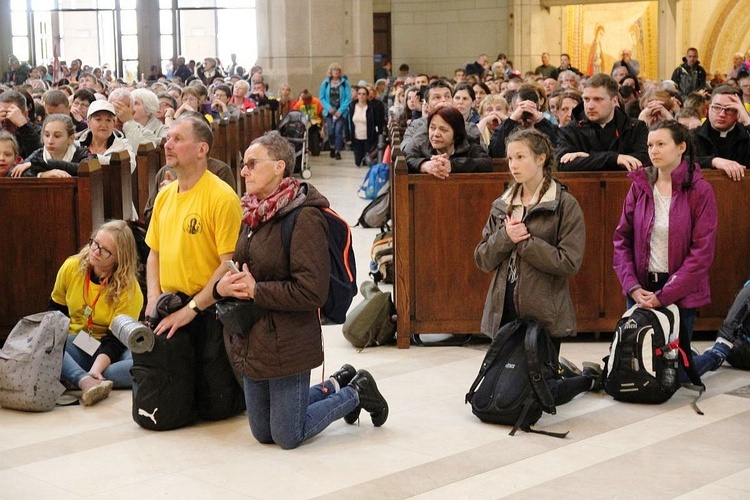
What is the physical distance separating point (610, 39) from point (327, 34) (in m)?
9.50

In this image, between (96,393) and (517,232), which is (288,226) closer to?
(517,232)

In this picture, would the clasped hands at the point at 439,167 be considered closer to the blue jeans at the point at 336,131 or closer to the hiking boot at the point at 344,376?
the hiking boot at the point at 344,376

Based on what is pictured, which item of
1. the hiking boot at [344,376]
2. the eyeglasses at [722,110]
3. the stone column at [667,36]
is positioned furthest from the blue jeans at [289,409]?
the stone column at [667,36]

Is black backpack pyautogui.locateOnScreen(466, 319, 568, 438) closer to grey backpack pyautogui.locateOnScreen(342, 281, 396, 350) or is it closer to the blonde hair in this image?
grey backpack pyautogui.locateOnScreen(342, 281, 396, 350)

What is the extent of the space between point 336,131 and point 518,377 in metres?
18.7

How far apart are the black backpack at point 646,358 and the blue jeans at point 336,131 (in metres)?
18.0

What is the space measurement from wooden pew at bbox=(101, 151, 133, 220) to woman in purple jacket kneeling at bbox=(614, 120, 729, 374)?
3.54 meters

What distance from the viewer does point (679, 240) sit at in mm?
6855

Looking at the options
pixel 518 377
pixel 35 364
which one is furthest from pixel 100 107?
pixel 518 377

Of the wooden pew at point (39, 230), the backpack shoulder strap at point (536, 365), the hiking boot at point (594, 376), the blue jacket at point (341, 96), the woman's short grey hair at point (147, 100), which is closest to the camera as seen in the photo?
the backpack shoulder strap at point (536, 365)

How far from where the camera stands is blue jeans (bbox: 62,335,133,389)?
22.9 ft

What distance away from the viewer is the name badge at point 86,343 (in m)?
7.03

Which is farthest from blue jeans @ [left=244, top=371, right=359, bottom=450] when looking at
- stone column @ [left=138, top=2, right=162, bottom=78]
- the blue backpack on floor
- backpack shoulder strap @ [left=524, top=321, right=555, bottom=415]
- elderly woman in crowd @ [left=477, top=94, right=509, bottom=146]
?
stone column @ [left=138, top=2, right=162, bottom=78]

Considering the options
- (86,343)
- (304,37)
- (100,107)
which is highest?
(304,37)
